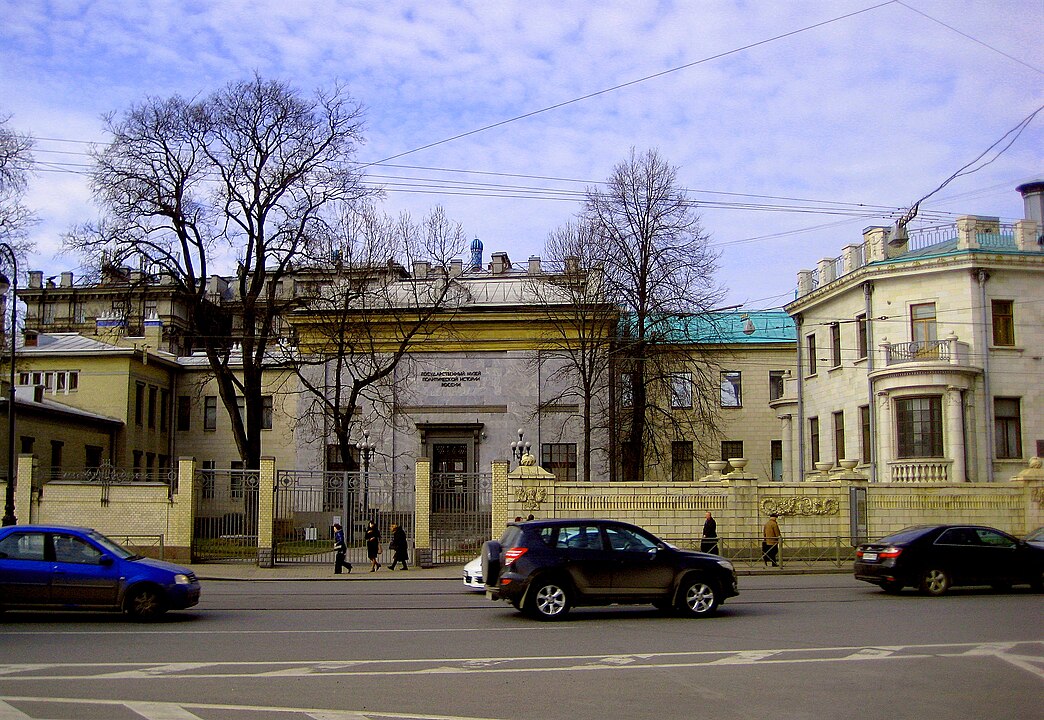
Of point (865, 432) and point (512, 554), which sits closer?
point (512, 554)

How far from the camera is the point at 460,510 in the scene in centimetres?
3244

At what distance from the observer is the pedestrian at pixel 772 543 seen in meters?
31.1

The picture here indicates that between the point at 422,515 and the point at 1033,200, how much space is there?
90.3 ft

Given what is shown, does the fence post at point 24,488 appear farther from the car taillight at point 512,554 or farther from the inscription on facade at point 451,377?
the car taillight at point 512,554

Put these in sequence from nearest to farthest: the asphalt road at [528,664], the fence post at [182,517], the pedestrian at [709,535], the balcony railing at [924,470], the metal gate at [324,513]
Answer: the asphalt road at [528,664], the pedestrian at [709,535], the fence post at [182,517], the metal gate at [324,513], the balcony railing at [924,470]

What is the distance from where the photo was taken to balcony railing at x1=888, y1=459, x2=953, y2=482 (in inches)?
1467

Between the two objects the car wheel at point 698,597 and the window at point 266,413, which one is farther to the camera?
the window at point 266,413

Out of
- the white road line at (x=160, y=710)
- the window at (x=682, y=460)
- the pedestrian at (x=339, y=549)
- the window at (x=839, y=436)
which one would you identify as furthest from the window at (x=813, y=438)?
the white road line at (x=160, y=710)

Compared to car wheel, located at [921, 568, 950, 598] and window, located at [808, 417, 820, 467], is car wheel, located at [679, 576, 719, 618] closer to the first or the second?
car wheel, located at [921, 568, 950, 598]

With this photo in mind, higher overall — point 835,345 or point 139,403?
point 835,345

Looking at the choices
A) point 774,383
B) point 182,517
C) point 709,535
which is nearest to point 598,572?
point 709,535

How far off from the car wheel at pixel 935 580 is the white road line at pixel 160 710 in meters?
16.4

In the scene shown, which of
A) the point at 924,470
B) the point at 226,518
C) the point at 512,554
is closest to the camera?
the point at 512,554

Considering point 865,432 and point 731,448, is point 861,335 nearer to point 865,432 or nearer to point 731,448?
point 865,432
